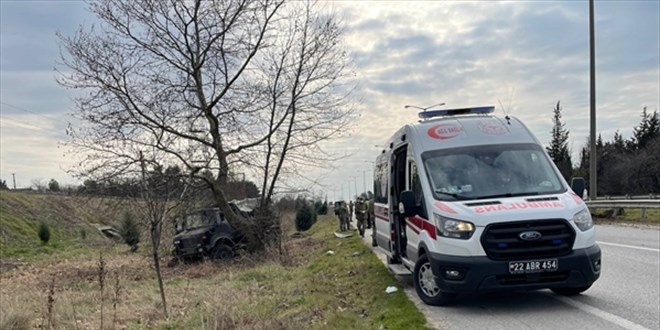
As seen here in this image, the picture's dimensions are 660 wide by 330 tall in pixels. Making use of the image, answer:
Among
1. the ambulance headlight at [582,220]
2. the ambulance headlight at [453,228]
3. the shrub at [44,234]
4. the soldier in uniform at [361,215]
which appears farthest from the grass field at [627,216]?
the shrub at [44,234]

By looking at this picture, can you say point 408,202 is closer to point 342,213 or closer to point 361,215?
point 361,215

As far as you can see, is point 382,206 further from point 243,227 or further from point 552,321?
point 243,227

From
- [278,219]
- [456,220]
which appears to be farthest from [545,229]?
[278,219]

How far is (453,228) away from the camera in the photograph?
643 centimetres

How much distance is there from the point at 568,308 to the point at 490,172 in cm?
200

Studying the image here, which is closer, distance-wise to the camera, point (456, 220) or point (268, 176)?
point (456, 220)

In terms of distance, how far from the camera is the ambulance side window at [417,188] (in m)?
7.19

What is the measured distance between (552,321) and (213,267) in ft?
44.9

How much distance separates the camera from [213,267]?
17.8 meters

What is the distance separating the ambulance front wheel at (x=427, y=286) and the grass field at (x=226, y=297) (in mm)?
297

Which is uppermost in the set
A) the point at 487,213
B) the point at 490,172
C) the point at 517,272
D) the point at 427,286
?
the point at 490,172

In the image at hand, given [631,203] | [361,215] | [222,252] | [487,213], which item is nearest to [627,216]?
[631,203]

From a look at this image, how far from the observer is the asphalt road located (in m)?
5.88

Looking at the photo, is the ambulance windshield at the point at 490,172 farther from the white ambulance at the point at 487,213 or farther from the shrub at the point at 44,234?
the shrub at the point at 44,234
